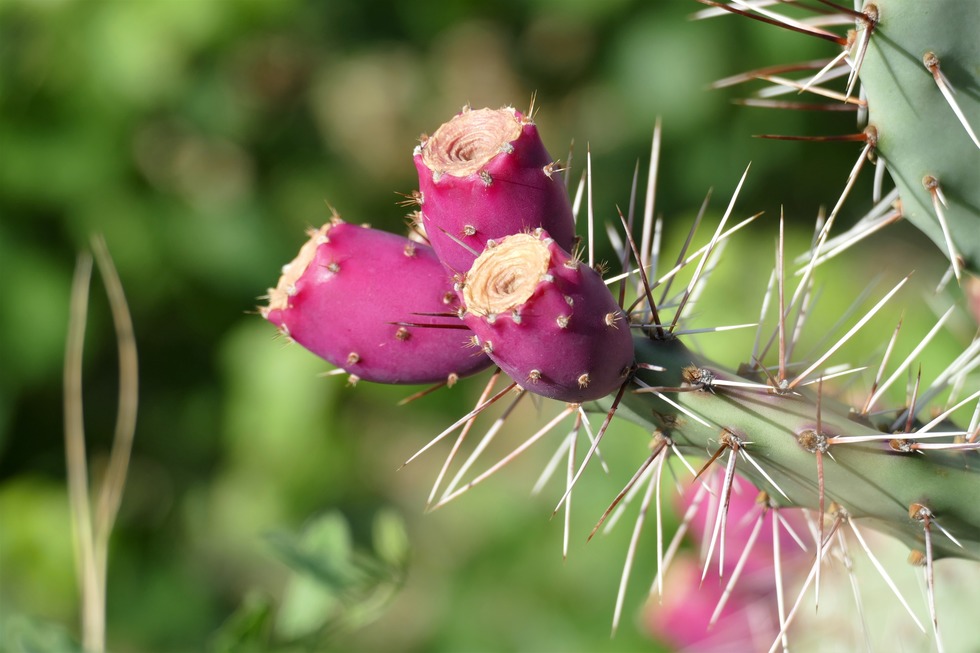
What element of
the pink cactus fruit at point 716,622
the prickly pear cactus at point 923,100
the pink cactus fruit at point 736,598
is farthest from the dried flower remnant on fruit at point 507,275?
the pink cactus fruit at point 716,622

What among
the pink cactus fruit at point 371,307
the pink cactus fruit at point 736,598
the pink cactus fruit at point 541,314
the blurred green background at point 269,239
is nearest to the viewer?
the pink cactus fruit at point 541,314

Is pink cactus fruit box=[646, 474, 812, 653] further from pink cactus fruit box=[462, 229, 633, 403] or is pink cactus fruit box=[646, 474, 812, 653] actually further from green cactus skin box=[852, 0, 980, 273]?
pink cactus fruit box=[462, 229, 633, 403]

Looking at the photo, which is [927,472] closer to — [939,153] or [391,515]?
[939,153]

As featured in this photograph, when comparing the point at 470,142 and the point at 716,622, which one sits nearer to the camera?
the point at 470,142

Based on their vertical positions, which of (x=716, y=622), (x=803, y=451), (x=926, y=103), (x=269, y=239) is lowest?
(x=269, y=239)

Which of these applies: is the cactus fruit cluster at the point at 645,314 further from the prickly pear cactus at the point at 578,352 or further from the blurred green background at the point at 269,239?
the blurred green background at the point at 269,239

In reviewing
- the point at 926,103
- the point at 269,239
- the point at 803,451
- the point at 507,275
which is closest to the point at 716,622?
the point at 803,451

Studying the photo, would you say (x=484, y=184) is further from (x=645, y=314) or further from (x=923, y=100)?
(x=923, y=100)

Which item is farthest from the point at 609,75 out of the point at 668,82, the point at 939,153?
the point at 939,153
